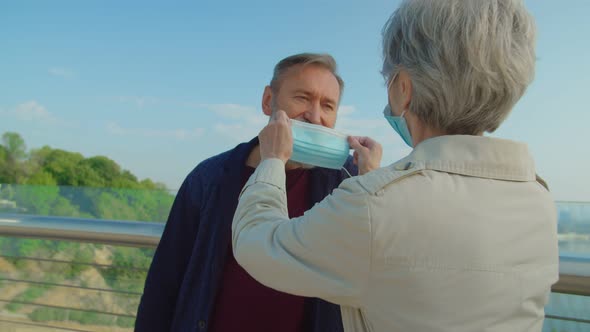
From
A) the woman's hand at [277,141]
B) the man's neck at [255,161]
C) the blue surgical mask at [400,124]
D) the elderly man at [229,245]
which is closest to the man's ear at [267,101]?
the elderly man at [229,245]

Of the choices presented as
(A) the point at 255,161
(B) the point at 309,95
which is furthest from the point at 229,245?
(B) the point at 309,95

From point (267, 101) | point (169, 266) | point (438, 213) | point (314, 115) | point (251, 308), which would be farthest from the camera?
point (267, 101)

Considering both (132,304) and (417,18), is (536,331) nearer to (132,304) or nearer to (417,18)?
(417,18)

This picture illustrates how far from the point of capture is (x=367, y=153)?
1.59m

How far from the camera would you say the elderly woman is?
0.89 meters

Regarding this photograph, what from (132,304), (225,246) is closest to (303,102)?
(225,246)

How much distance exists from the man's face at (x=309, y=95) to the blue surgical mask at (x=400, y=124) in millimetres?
733

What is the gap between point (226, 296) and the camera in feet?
5.73

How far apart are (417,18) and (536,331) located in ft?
2.46

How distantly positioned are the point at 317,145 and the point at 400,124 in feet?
1.81

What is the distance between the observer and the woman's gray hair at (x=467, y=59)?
39.0 inches

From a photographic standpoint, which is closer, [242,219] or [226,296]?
[242,219]

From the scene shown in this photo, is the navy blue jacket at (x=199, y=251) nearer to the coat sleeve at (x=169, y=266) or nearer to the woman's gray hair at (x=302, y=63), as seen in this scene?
the coat sleeve at (x=169, y=266)

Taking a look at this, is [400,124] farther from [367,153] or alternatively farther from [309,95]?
[309,95]
